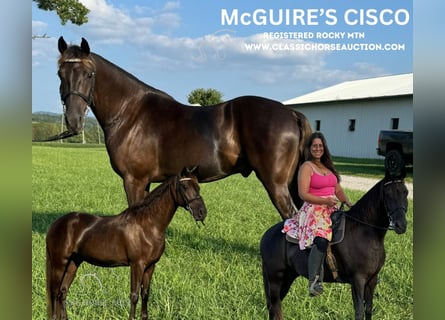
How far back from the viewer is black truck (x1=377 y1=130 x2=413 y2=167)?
7.57 ft

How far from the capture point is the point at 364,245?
8.11ft

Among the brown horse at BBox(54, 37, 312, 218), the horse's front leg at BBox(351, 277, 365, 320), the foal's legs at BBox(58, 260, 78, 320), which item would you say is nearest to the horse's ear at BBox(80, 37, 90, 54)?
the brown horse at BBox(54, 37, 312, 218)

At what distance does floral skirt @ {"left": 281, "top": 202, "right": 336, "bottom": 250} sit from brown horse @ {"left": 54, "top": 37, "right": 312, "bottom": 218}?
64 cm

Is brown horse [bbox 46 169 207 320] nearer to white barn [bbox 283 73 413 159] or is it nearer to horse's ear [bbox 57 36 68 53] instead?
horse's ear [bbox 57 36 68 53]

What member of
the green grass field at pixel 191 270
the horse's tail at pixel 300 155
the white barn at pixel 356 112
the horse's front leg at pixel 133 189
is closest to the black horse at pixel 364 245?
the green grass field at pixel 191 270

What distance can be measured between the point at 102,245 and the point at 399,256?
2.60 m

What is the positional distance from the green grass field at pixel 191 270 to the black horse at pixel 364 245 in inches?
21.4

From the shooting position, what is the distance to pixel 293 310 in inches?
118

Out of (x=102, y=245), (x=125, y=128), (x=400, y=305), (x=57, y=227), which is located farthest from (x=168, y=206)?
(x=400, y=305)

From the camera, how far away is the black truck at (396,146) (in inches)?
90.9

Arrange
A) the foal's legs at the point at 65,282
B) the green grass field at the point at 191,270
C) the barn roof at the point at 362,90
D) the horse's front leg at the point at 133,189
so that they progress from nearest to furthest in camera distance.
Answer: the foal's legs at the point at 65,282 → the green grass field at the point at 191,270 → the horse's front leg at the point at 133,189 → the barn roof at the point at 362,90

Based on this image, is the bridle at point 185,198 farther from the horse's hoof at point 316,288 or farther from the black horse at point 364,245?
the horse's hoof at point 316,288

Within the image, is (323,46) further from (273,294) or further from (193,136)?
(273,294)

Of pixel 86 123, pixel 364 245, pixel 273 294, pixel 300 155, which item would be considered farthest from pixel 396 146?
pixel 86 123
